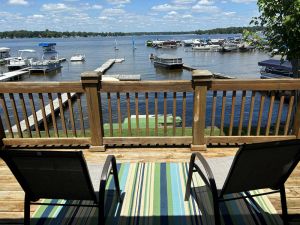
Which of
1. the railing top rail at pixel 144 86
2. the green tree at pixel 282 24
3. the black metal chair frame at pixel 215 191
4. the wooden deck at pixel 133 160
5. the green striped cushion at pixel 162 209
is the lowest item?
the wooden deck at pixel 133 160

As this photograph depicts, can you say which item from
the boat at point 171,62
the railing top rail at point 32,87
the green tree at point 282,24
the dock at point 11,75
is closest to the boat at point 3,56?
the dock at point 11,75

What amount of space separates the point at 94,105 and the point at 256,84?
2496 mm

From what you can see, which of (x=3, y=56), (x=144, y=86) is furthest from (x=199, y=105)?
(x=3, y=56)

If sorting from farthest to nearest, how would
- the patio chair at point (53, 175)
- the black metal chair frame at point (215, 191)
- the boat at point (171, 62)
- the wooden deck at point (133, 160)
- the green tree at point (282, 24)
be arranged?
the boat at point (171, 62)
the green tree at point (282, 24)
the wooden deck at point (133, 160)
the black metal chair frame at point (215, 191)
the patio chair at point (53, 175)

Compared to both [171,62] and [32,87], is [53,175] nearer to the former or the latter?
[32,87]

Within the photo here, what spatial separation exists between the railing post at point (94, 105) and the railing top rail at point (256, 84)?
1.72 m

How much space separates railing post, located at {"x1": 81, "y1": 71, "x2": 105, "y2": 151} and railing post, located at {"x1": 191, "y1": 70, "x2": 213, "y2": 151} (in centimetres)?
149

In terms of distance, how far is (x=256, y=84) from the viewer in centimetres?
414

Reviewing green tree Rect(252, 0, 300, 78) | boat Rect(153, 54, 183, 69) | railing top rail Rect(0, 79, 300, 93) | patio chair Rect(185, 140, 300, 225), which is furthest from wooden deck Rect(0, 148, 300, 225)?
boat Rect(153, 54, 183, 69)

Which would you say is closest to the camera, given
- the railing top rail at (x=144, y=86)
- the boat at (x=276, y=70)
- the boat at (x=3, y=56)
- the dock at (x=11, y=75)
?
the railing top rail at (x=144, y=86)

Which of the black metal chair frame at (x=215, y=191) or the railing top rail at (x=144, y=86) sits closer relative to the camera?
the black metal chair frame at (x=215, y=191)

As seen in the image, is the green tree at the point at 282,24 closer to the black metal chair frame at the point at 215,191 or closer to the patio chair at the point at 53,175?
the black metal chair frame at the point at 215,191

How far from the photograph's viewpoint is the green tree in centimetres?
601

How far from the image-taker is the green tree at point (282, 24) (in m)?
6.01
